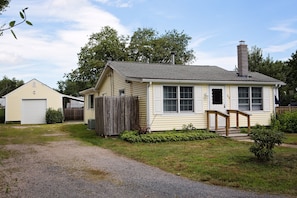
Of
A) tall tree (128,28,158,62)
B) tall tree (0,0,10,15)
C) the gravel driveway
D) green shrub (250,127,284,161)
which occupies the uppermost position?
tall tree (128,28,158,62)

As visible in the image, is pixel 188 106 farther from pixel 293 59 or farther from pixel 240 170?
pixel 293 59

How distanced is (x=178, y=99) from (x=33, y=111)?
53.7 ft

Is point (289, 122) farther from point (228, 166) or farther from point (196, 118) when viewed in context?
point (228, 166)

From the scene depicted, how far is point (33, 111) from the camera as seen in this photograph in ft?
81.5

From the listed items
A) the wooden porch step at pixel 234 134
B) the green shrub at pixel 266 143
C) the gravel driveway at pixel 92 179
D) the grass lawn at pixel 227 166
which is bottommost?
the gravel driveway at pixel 92 179

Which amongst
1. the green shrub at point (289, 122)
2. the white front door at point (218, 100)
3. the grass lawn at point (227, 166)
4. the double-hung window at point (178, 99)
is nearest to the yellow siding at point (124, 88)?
the double-hung window at point (178, 99)

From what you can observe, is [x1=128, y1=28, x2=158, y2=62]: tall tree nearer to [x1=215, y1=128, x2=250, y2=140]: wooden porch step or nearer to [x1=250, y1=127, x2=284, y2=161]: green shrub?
[x1=215, y1=128, x2=250, y2=140]: wooden porch step

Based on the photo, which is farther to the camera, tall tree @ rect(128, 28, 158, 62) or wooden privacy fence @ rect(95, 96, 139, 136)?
tall tree @ rect(128, 28, 158, 62)

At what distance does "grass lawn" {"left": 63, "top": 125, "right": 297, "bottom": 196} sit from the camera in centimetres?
540

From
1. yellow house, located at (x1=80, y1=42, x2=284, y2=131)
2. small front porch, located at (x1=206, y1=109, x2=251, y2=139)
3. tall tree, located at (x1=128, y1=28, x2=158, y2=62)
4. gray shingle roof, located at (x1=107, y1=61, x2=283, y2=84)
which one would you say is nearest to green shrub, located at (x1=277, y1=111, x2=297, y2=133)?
yellow house, located at (x1=80, y1=42, x2=284, y2=131)

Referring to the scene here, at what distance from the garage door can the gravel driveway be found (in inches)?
676

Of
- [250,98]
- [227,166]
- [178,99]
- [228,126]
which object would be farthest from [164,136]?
[250,98]

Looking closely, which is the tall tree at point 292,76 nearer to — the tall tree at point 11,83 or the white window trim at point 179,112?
the white window trim at point 179,112

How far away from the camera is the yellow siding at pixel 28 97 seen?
972 inches
